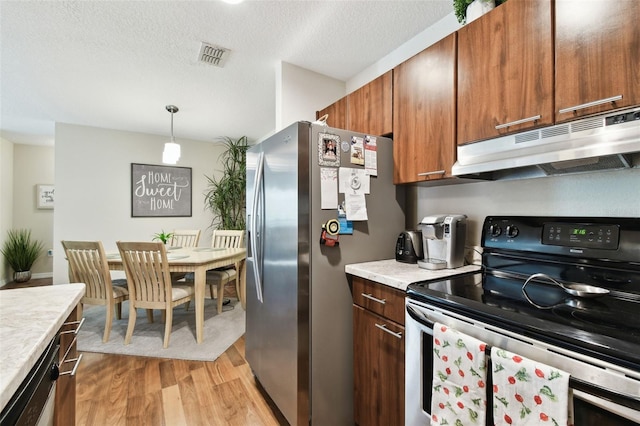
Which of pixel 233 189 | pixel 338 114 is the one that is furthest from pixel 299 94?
pixel 233 189

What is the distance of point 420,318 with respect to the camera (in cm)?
111

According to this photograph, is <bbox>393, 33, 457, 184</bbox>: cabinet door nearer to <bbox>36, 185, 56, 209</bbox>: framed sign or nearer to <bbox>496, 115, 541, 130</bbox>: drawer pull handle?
<bbox>496, 115, 541, 130</bbox>: drawer pull handle

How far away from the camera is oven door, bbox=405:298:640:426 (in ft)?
2.13

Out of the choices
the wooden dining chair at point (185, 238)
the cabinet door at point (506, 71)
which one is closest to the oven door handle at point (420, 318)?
the cabinet door at point (506, 71)

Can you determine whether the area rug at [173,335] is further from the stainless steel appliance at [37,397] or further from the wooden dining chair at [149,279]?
the stainless steel appliance at [37,397]

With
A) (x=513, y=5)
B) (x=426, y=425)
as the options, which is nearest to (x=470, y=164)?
(x=513, y=5)

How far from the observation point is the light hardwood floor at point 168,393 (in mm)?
1690

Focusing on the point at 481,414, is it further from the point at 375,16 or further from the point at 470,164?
the point at 375,16

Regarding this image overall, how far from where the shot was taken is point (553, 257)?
1.24 metres

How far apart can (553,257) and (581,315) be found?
0.44m

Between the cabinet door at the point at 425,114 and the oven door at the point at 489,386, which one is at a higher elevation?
the cabinet door at the point at 425,114

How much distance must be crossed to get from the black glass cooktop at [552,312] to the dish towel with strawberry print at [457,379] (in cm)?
10

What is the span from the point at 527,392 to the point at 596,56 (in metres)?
1.12

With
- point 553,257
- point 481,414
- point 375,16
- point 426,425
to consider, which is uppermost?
point 375,16
